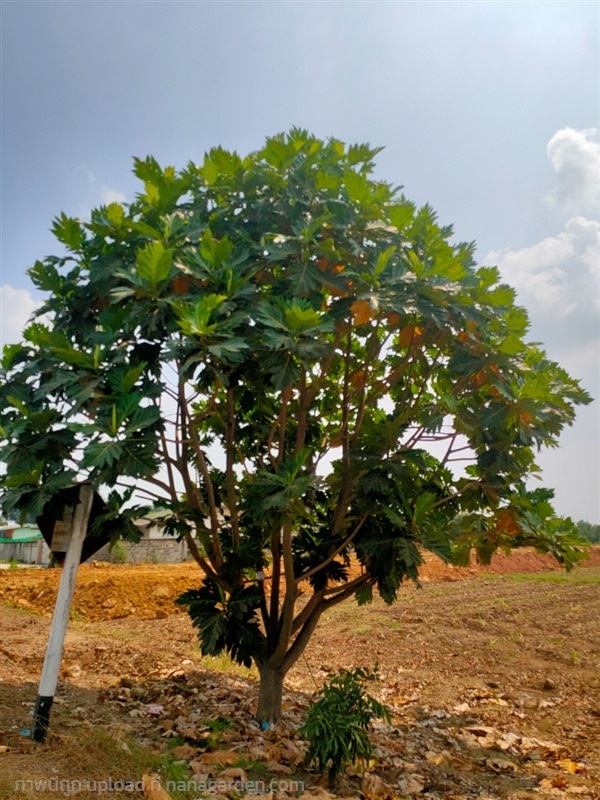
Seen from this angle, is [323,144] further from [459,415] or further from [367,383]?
[459,415]

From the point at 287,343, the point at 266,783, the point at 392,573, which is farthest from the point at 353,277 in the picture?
the point at 266,783

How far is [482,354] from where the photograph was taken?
14.4 ft

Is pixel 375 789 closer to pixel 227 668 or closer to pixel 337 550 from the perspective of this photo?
pixel 337 550

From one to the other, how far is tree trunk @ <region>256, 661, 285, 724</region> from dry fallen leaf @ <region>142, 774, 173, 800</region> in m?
1.74

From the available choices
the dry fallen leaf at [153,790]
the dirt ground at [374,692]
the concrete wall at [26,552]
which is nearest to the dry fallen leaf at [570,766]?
the dirt ground at [374,692]

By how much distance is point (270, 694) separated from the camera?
5.16m

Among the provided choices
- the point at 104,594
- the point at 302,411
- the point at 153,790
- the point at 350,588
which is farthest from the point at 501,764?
the point at 104,594

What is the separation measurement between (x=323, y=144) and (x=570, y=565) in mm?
3943

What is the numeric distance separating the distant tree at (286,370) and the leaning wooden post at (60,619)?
28cm

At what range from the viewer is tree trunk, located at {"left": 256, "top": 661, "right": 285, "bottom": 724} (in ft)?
16.9

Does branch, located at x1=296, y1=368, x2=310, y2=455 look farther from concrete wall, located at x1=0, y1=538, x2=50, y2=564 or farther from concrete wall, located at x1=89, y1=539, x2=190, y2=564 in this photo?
concrete wall, located at x1=0, y1=538, x2=50, y2=564

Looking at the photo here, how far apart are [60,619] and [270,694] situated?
196 centimetres

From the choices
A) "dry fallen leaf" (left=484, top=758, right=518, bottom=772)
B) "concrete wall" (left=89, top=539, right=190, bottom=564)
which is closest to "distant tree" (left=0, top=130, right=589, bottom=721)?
"dry fallen leaf" (left=484, top=758, right=518, bottom=772)

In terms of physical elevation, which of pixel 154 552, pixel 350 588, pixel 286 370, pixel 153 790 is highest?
pixel 286 370
